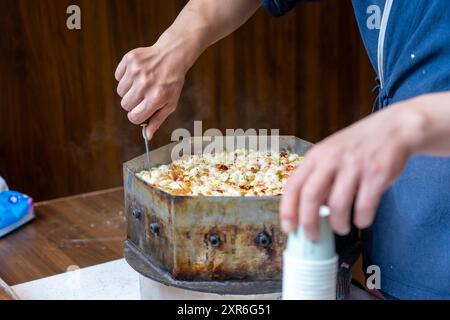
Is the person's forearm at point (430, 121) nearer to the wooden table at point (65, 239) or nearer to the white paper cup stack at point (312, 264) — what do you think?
the white paper cup stack at point (312, 264)

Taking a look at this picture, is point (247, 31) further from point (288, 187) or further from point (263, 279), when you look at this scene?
point (288, 187)

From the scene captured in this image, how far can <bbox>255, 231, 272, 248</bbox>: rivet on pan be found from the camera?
46.4 inches

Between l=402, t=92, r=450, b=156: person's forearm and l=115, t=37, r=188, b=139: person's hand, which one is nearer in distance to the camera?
l=402, t=92, r=450, b=156: person's forearm

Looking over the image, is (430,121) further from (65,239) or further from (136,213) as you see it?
(65,239)

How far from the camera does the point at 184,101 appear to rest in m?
3.64

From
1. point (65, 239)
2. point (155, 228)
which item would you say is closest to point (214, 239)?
point (155, 228)

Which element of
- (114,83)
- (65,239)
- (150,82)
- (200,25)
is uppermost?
(200,25)

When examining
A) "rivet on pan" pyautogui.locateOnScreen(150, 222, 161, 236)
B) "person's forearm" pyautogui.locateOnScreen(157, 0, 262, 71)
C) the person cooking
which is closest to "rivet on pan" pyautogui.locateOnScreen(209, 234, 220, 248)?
"rivet on pan" pyautogui.locateOnScreen(150, 222, 161, 236)

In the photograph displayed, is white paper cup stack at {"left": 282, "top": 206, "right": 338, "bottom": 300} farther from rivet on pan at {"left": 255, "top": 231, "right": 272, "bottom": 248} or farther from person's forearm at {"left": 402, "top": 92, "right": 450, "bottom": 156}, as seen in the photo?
rivet on pan at {"left": 255, "top": 231, "right": 272, "bottom": 248}

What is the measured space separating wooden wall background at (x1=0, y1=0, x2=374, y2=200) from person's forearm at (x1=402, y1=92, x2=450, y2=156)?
8.60 ft

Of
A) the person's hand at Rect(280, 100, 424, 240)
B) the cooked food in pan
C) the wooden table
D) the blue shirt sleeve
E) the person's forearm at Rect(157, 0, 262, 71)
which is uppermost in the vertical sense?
the blue shirt sleeve

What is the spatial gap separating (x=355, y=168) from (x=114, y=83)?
2.74 meters

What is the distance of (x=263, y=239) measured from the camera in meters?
1.18
